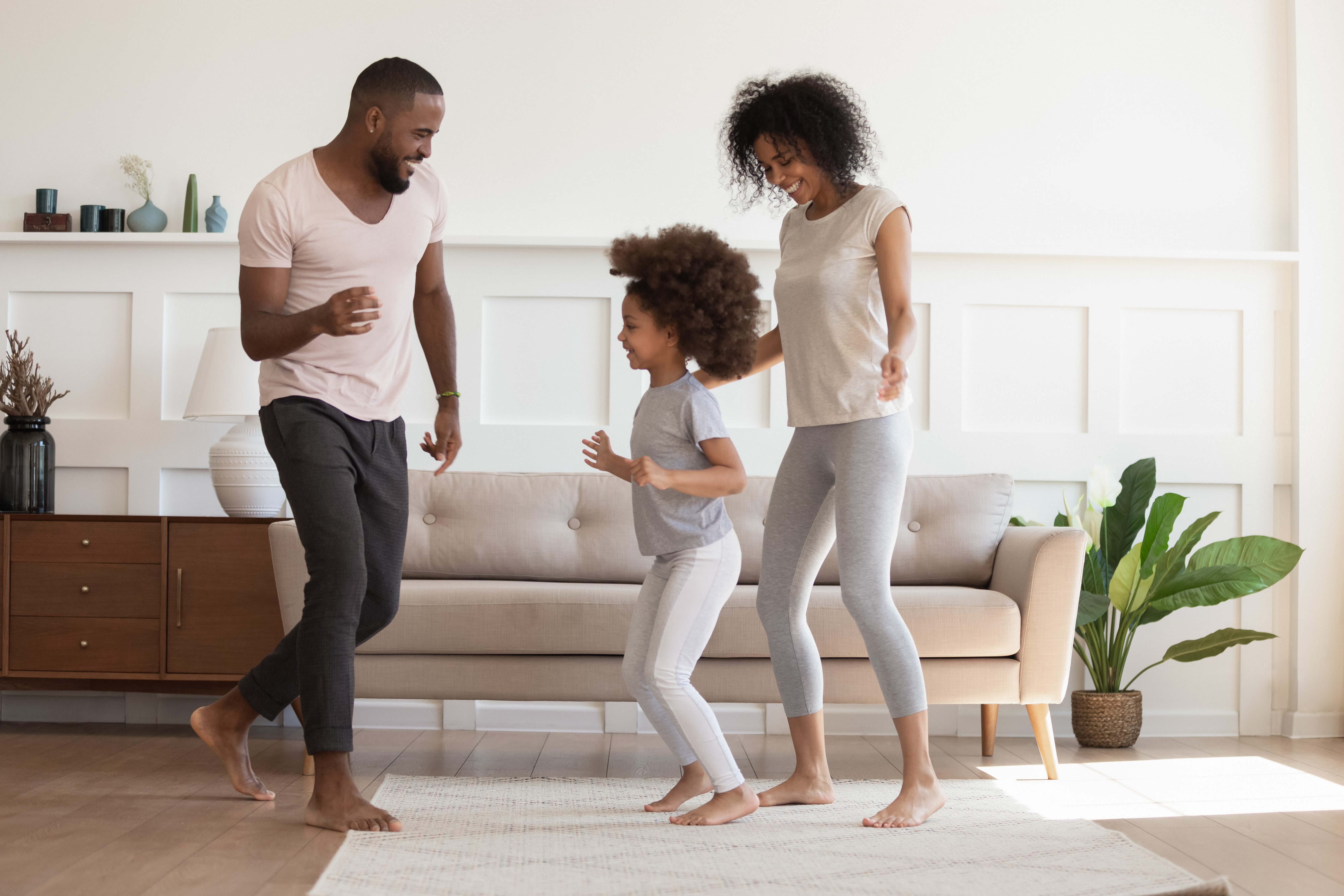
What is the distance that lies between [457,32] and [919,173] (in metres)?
1.55

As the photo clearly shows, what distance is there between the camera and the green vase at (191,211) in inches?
135

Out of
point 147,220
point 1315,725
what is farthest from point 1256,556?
point 147,220

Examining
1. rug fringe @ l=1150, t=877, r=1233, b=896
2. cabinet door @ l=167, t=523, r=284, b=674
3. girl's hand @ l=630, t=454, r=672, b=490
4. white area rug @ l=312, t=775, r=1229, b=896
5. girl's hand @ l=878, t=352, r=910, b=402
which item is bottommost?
white area rug @ l=312, t=775, r=1229, b=896

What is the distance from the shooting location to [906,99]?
11.7ft

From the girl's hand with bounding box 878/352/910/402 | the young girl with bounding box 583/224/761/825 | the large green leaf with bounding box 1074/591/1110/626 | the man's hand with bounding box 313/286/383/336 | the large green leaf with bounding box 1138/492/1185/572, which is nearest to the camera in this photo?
the man's hand with bounding box 313/286/383/336

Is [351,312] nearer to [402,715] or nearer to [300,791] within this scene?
[300,791]

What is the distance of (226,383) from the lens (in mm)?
3111

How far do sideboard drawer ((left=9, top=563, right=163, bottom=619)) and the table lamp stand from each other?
0.95 feet

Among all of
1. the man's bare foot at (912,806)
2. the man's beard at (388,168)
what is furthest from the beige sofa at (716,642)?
the man's beard at (388,168)

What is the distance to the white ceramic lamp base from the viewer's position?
122 inches

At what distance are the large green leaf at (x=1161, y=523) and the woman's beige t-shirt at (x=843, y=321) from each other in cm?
137

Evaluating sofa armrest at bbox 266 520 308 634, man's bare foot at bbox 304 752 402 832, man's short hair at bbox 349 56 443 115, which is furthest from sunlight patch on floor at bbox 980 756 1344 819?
man's short hair at bbox 349 56 443 115

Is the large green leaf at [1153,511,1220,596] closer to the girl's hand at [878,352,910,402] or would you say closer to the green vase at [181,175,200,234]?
the girl's hand at [878,352,910,402]

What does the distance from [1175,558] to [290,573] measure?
7.72ft
